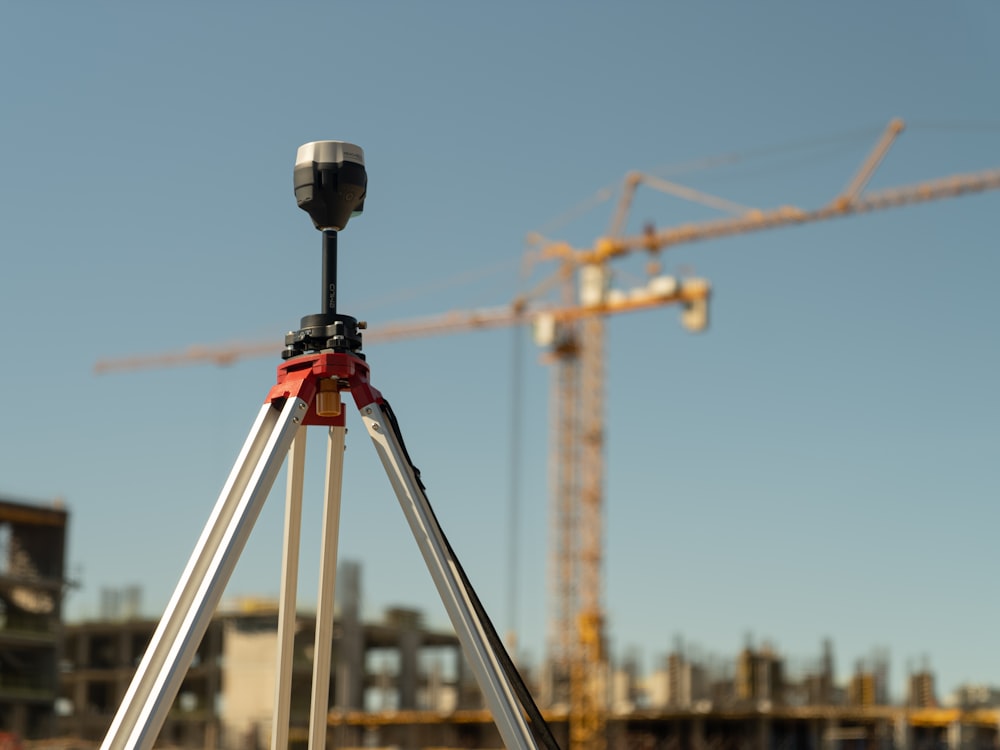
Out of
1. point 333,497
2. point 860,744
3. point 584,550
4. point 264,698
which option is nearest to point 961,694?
point 860,744

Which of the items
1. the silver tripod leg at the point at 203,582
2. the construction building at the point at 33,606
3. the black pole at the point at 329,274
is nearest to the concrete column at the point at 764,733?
the construction building at the point at 33,606

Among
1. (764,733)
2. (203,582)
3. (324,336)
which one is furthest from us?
(764,733)

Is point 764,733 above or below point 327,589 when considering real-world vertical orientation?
below

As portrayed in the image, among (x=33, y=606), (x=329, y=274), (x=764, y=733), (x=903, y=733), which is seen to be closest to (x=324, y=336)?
(x=329, y=274)

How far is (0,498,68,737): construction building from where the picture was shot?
70250 mm

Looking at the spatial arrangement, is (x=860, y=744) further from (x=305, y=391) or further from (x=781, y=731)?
(x=305, y=391)

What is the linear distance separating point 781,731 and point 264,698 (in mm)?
28114

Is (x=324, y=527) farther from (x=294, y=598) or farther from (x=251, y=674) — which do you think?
(x=251, y=674)

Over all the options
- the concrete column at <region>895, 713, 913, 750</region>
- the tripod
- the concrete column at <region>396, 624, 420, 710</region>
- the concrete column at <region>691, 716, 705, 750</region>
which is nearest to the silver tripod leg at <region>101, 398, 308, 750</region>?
the tripod

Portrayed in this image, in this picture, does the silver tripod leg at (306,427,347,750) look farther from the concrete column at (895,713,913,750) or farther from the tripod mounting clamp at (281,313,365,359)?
the concrete column at (895,713,913,750)

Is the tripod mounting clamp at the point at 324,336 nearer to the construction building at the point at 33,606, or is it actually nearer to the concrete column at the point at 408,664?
the construction building at the point at 33,606

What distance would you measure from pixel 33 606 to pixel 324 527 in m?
69.6

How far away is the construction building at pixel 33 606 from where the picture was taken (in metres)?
70.2

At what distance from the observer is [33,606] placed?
7188 centimetres
